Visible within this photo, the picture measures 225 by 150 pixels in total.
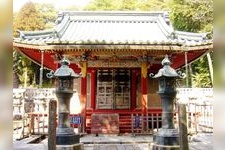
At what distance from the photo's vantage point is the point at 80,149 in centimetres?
695

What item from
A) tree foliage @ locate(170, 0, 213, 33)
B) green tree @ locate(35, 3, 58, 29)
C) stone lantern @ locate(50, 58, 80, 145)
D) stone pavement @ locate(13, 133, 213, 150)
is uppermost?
green tree @ locate(35, 3, 58, 29)

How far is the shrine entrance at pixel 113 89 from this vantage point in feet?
36.6

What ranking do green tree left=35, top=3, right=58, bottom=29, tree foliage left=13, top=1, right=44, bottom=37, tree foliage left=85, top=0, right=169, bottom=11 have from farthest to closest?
green tree left=35, top=3, right=58, bottom=29 < tree foliage left=85, top=0, right=169, bottom=11 < tree foliage left=13, top=1, right=44, bottom=37

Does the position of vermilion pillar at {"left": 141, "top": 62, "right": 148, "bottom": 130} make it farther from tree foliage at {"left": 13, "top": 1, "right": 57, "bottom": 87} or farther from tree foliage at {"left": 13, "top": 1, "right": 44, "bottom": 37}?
tree foliage at {"left": 13, "top": 1, "right": 44, "bottom": 37}

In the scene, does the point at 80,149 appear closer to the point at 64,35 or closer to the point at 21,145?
the point at 21,145

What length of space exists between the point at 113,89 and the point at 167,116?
4.53 meters

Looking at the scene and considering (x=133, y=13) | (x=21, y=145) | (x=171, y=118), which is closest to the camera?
(x=171, y=118)

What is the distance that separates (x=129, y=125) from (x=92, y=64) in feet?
9.14

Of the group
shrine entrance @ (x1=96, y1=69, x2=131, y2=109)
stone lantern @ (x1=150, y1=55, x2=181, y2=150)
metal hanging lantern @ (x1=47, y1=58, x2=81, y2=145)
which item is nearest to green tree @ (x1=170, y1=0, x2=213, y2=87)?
shrine entrance @ (x1=96, y1=69, x2=131, y2=109)

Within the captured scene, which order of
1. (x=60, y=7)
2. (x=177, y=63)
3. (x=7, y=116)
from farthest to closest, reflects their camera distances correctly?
(x=60, y=7)
(x=177, y=63)
(x=7, y=116)

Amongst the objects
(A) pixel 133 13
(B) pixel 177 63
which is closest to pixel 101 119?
(B) pixel 177 63

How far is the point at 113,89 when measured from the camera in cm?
1122

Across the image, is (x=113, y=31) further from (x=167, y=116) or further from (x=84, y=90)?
(x=167, y=116)

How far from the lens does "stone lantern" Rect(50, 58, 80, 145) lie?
6695mm
